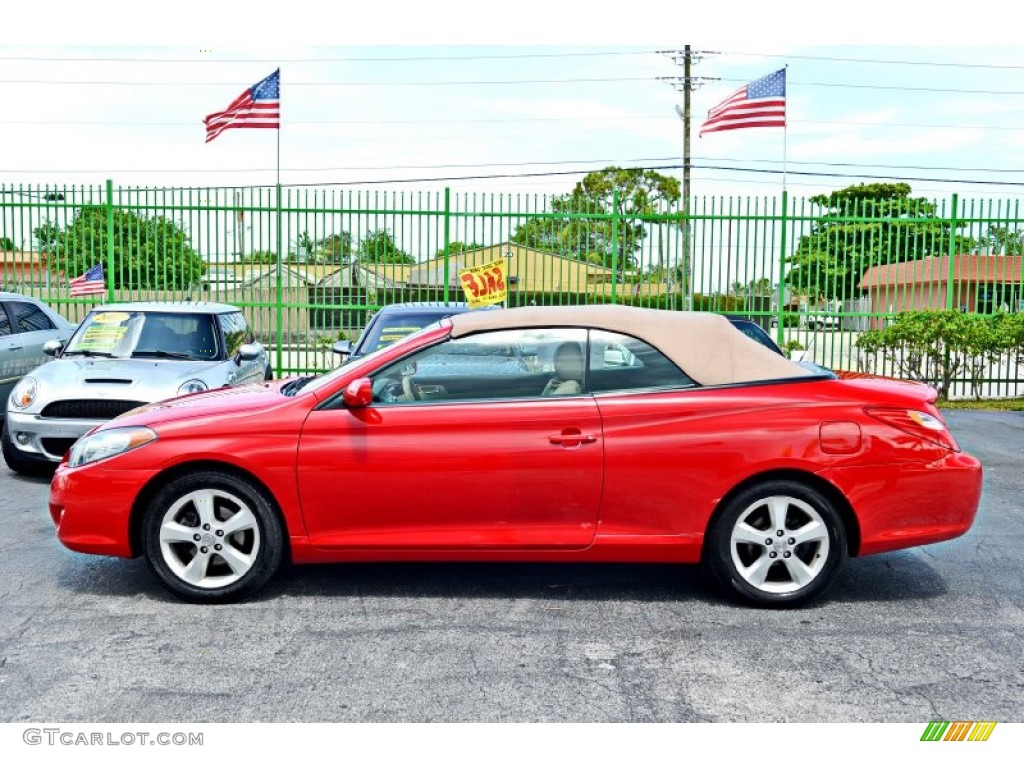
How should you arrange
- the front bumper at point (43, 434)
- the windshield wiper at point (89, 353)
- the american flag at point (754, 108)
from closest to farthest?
the front bumper at point (43, 434) → the windshield wiper at point (89, 353) → the american flag at point (754, 108)

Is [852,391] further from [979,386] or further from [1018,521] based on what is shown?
[979,386]

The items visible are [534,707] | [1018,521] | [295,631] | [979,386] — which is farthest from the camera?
[979,386]

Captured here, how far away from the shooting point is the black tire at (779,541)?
5.11 metres

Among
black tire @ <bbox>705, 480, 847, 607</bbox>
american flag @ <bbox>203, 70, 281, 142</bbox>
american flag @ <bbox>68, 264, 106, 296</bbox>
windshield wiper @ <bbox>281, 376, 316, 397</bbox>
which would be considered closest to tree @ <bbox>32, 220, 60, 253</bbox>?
american flag @ <bbox>68, 264, 106, 296</bbox>

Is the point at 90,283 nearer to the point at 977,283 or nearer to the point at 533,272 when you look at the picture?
the point at 533,272

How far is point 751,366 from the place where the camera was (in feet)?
17.5

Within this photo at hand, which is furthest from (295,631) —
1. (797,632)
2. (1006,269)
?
(1006,269)

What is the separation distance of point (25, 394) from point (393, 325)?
3.17 m

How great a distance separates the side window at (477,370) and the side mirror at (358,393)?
147 mm

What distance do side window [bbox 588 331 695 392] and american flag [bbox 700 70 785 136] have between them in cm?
1401

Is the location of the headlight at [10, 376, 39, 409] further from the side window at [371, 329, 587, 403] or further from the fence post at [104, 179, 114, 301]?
the fence post at [104, 179, 114, 301]

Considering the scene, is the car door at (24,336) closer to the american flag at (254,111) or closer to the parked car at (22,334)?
the parked car at (22,334)

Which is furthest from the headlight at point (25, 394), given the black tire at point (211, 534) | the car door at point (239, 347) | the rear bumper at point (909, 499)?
the rear bumper at point (909, 499)

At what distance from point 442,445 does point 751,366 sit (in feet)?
5.29
